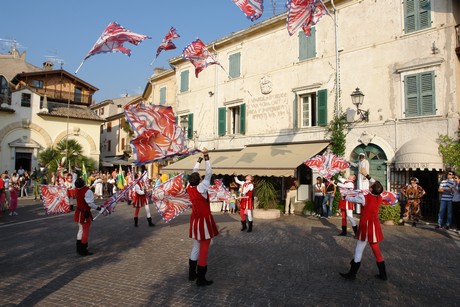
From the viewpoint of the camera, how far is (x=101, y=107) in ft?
161

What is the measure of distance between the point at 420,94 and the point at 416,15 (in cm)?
323

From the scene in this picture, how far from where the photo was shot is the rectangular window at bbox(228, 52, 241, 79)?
65.8 feet

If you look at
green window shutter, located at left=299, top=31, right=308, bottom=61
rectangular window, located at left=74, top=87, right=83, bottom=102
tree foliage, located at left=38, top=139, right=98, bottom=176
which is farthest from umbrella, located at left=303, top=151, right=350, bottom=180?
rectangular window, located at left=74, top=87, right=83, bottom=102

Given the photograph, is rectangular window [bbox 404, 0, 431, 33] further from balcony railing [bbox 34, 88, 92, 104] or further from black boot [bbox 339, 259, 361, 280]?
balcony railing [bbox 34, 88, 92, 104]

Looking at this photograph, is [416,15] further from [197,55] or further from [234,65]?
[234,65]

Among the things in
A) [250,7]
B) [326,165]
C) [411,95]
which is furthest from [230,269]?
[411,95]

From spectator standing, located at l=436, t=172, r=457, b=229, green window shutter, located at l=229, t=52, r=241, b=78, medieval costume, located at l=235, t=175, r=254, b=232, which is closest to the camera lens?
medieval costume, located at l=235, t=175, r=254, b=232

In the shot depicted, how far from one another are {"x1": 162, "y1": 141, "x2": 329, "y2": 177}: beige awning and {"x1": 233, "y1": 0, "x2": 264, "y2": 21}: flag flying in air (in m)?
6.20

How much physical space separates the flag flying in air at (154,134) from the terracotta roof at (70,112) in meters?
28.4

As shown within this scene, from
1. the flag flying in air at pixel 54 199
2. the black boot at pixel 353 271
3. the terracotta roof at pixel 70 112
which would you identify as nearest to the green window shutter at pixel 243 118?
the flag flying in air at pixel 54 199

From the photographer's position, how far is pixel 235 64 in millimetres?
20250

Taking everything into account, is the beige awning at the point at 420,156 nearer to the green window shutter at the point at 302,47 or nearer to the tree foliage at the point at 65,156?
the green window shutter at the point at 302,47

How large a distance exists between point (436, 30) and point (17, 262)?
15599 mm

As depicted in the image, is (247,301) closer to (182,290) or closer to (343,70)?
(182,290)
